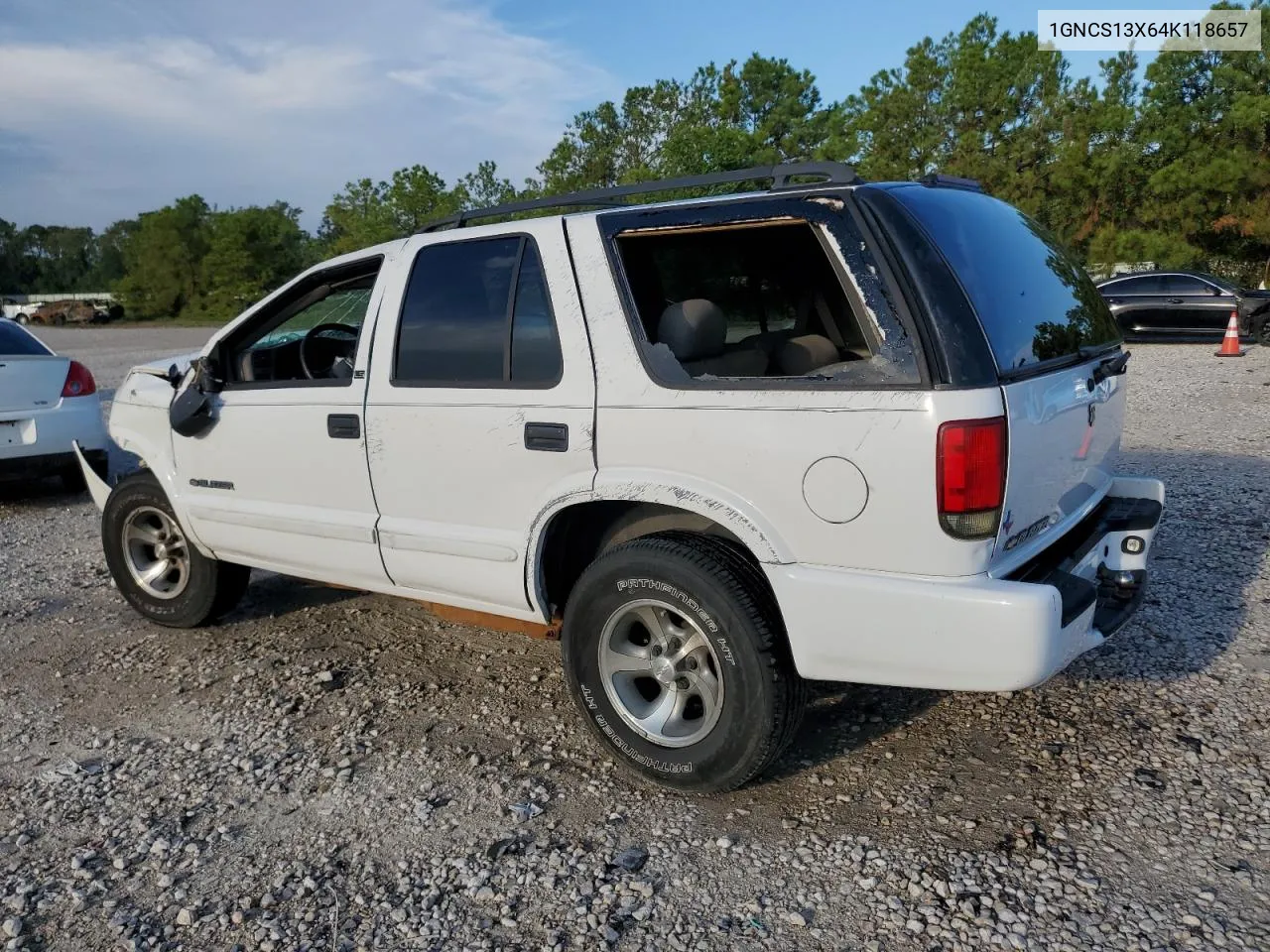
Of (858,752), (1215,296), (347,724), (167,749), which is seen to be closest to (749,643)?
(858,752)

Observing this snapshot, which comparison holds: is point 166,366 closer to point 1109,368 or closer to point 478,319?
point 478,319

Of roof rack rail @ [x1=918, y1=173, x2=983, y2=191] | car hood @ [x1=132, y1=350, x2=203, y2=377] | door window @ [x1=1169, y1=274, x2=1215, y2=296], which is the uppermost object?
roof rack rail @ [x1=918, y1=173, x2=983, y2=191]

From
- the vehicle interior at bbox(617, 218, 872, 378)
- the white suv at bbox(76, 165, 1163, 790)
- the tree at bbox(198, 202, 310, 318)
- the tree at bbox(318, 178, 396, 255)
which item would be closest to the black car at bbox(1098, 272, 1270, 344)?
Answer: the vehicle interior at bbox(617, 218, 872, 378)

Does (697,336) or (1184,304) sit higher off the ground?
(697,336)

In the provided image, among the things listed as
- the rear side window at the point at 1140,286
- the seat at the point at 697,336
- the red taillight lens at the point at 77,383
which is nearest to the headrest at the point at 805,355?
the seat at the point at 697,336

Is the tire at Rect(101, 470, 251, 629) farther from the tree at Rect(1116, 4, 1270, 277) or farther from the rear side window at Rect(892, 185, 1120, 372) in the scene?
the tree at Rect(1116, 4, 1270, 277)

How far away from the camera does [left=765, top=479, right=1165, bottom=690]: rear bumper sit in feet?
8.66

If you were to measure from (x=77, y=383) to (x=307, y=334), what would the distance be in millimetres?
4508

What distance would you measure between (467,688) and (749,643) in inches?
64.6

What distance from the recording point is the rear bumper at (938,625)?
2639mm

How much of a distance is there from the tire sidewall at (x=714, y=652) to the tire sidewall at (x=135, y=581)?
232 cm

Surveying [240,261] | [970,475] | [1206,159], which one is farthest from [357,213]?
[970,475]

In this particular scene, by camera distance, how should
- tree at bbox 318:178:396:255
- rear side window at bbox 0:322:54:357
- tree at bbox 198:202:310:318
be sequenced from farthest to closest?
tree at bbox 198:202:310:318 → tree at bbox 318:178:396:255 → rear side window at bbox 0:322:54:357

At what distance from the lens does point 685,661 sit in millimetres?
3195
